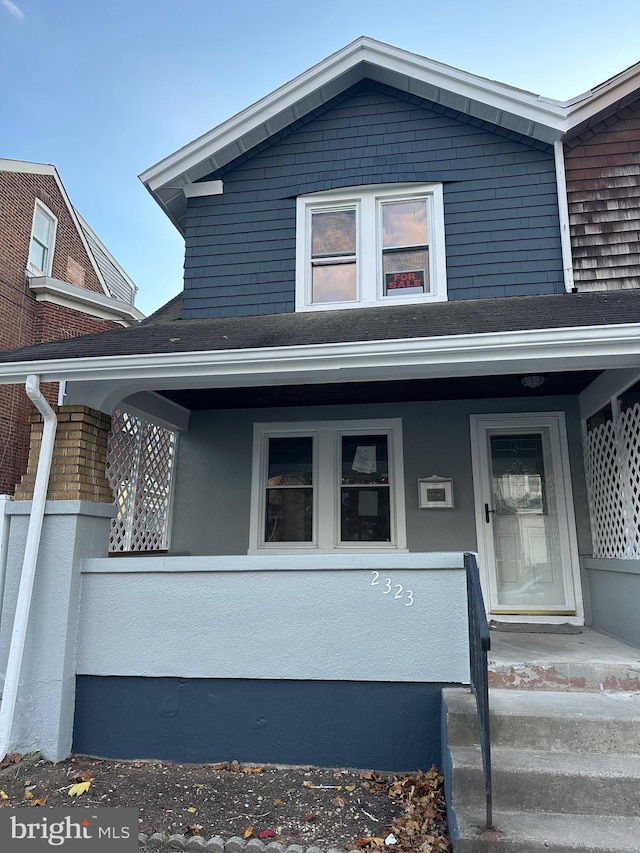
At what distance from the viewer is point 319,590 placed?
13.5 ft

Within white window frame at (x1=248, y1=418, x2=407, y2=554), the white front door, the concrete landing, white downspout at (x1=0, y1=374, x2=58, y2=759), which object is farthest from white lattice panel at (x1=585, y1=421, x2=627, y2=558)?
white downspout at (x1=0, y1=374, x2=58, y2=759)

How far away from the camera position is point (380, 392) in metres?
5.99

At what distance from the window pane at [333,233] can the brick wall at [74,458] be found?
2966 millimetres

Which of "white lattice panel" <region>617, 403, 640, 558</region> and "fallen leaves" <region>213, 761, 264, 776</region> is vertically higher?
"white lattice panel" <region>617, 403, 640, 558</region>

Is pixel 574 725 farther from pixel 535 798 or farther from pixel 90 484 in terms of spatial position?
pixel 90 484

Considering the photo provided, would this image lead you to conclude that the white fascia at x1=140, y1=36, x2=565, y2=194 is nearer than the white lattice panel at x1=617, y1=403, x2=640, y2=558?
No

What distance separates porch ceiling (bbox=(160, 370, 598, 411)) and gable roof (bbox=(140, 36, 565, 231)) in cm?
247

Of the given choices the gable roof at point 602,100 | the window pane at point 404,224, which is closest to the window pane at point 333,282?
the window pane at point 404,224

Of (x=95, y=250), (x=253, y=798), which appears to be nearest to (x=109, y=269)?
(x=95, y=250)

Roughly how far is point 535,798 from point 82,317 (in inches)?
494

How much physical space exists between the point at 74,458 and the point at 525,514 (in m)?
4.24

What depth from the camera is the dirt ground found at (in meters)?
3.11

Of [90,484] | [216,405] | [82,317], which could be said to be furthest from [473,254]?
[82,317]

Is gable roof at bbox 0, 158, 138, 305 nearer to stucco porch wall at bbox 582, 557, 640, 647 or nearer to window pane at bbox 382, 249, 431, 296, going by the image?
window pane at bbox 382, 249, 431, 296
